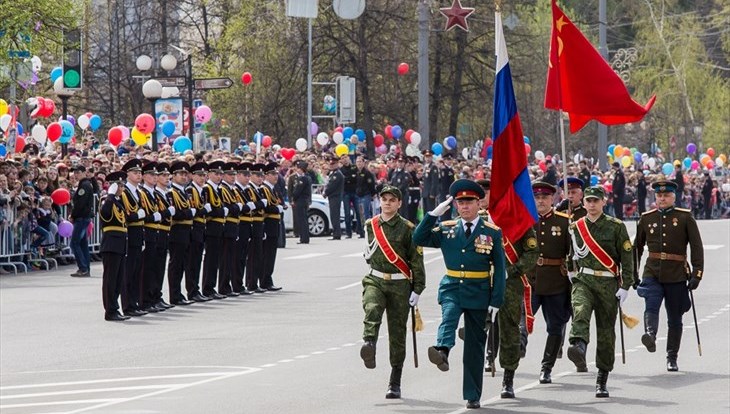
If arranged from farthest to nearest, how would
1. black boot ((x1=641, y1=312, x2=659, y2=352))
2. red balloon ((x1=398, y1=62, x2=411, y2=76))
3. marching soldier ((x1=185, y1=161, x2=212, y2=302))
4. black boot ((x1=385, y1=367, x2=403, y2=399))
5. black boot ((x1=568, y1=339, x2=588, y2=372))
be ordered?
red balloon ((x1=398, y1=62, x2=411, y2=76)) → marching soldier ((x1=185, y1=161, x2=212, y2=302)) → black boot ((x1=641, y1=312, x2=659, y2=352)) → black boot ((x1=568, y1=339, x2=588, y2=372)) → black boot ((x1=385, y1=367, x2=403, y2=399))

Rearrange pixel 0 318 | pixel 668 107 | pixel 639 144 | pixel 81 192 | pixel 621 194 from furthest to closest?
pixel 639 144, pixel 668 107, pixel 621 194, pixel 81 192, pixel 0 318

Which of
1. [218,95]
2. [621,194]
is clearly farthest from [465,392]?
[218,95]

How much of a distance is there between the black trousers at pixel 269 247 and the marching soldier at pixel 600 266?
11016mm

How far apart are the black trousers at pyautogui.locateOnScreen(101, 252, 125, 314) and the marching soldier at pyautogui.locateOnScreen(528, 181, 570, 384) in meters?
7.25

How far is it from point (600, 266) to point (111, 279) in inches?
325

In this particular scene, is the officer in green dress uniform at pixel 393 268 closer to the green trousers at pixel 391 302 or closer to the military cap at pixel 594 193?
the green trousers at pixel 391 302

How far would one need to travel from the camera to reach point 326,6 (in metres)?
57.6

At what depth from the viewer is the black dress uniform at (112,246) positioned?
21797mm

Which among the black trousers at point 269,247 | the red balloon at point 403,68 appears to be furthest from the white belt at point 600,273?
the red balloon at point 403,68

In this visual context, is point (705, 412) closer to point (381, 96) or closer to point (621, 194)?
point (621, 194)

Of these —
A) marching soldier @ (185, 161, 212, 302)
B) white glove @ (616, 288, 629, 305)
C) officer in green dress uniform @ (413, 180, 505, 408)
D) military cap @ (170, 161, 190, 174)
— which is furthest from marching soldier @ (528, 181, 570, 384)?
marching soldier @ (185, 161, 212, 302)

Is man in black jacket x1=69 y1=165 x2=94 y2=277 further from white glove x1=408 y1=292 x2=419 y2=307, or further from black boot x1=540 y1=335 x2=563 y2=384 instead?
white glove x1=408 y1=292 x2=419 y2=307

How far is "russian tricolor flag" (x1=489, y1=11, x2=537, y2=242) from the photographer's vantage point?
48.8 ft

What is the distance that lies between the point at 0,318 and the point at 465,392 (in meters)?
10.0
